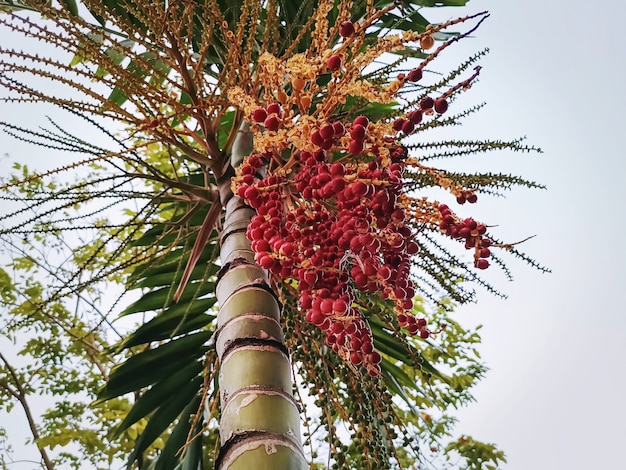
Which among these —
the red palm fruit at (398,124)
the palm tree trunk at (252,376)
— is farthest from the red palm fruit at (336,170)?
the palm tree trunk at (252,376)

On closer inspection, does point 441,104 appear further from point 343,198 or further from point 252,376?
point 252,376

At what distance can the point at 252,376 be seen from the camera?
0.74m

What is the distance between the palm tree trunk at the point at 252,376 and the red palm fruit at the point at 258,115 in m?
0.24

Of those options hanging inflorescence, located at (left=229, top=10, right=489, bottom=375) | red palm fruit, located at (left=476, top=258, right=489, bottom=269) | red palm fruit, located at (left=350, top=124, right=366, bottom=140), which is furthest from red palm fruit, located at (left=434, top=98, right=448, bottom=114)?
red palm fruit, located at (left=476, top=258, right=489, bottom=269)

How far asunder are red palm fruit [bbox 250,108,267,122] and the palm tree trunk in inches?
9.5

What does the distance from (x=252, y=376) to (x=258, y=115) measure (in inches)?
14.0

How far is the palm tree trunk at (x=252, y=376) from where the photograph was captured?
0.66 meters

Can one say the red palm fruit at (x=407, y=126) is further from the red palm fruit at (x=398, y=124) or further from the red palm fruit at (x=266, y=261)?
the red palm fruit at (x=266, y=261)

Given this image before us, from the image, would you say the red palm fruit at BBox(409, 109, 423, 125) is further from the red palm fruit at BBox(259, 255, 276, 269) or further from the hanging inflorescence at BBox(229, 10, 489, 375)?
the red palm fruit at BBox(259, 255, 276, 269)

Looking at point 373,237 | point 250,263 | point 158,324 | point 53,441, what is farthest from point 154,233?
point 53,441

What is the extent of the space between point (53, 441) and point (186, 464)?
1.37 m

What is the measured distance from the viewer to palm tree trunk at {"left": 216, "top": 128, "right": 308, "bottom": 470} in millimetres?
661

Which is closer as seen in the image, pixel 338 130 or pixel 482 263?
pixel 338 130

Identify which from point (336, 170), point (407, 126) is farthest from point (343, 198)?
point (407, 126)
